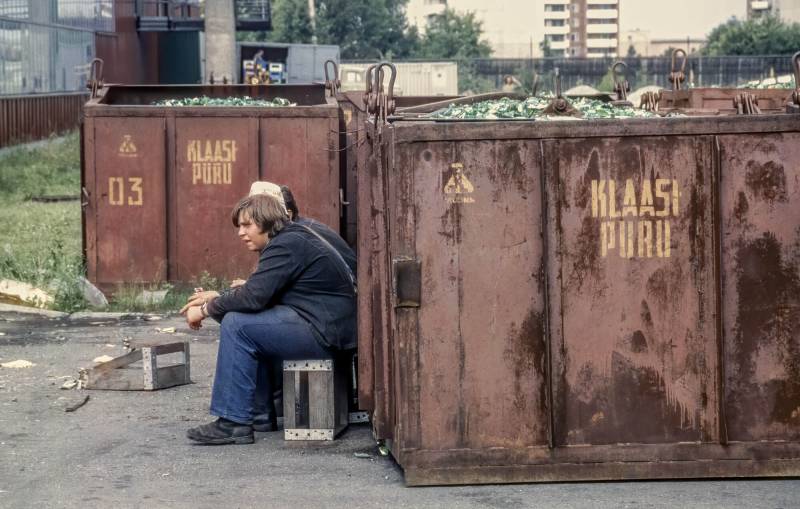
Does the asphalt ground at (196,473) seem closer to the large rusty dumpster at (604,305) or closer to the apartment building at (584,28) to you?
the large rusty dumpster at (604,305)

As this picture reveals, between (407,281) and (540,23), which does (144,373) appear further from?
(540,23)

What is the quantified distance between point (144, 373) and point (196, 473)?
2.21m

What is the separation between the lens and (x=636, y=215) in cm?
630

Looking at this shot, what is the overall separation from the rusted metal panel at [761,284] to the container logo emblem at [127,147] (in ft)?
24.2

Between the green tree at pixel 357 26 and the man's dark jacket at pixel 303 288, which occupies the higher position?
the green tree at pixel 357 26

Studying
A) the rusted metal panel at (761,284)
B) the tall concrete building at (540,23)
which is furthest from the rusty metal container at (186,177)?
the tall concrete building at (540,23)

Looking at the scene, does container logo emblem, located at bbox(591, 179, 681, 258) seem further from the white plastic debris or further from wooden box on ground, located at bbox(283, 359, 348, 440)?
the white plastic debris

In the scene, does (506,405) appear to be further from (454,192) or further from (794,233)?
(794,233)

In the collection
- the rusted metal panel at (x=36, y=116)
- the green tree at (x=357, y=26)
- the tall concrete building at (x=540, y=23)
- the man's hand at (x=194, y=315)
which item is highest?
the tall concrete building at (x=540, y=23)

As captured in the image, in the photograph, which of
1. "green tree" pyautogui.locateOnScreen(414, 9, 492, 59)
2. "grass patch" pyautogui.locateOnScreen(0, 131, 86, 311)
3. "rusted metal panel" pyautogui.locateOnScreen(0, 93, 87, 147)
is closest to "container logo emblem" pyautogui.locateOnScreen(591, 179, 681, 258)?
"grass patch" pyautogui.locateOnScreen(0, 131, 86, 311)

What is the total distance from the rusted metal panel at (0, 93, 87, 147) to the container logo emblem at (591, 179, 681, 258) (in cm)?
2702

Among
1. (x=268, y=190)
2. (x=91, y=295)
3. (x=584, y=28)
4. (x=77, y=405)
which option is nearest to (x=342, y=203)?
(x=91, y=295)

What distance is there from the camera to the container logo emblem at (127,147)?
41.0 ft

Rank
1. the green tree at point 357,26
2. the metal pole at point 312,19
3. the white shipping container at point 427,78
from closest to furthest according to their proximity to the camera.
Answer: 1. the white shipping container at point 427,78
2. the metal pole at point 312,19
3. the green tree at point 357,26
